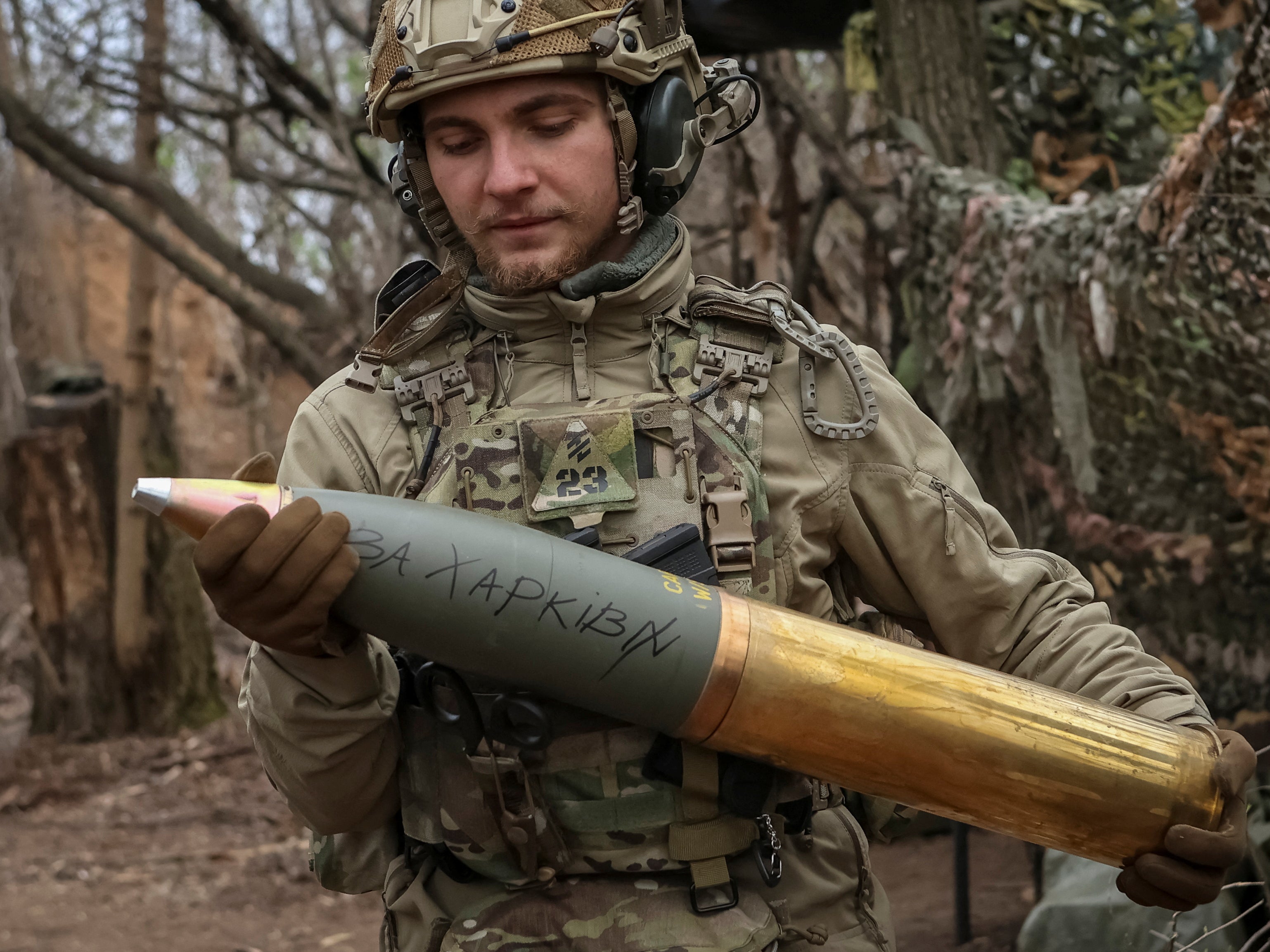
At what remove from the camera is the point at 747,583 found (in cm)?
230

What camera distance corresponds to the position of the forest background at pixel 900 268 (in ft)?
13.1

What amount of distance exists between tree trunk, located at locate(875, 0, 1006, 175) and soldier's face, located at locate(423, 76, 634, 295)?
3287mm

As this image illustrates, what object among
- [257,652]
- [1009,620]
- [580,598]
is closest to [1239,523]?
[1009,620]

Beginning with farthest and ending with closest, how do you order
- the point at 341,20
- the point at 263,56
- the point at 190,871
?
1. the point at 341,20
2. the point at 263,56
3. the point at 190,871

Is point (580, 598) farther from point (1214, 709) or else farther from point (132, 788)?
point (132, 788)

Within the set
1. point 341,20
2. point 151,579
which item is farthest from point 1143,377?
point 151,579

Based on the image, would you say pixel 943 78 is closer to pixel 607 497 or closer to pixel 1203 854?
pixel 607 497

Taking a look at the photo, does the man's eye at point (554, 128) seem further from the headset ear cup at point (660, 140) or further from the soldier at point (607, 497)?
the headset ear cup at point (660, 140)

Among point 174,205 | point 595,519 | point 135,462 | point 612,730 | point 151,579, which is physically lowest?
point 151,579

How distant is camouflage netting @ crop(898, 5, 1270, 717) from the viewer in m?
3.74

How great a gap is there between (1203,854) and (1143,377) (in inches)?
92.5

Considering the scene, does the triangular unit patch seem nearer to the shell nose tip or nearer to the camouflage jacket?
the camouflage jacket

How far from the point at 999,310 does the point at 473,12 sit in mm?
2722


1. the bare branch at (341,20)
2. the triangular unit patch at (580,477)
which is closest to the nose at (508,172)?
the triangular unit patch at (580,477)
